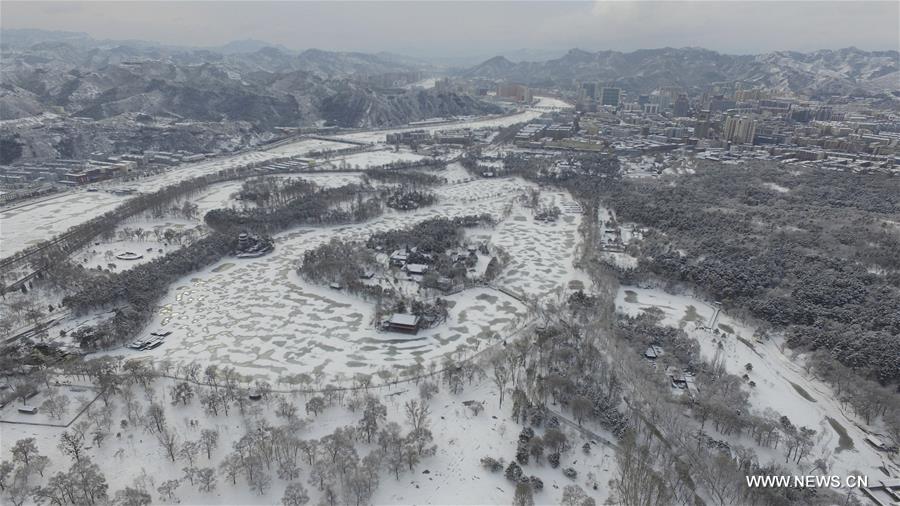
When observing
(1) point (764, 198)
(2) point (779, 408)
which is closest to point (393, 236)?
(2) point (779, 408)

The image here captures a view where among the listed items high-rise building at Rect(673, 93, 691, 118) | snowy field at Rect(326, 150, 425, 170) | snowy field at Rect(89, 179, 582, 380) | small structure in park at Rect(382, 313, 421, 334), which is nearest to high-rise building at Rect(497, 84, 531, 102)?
high-rise building at Rect(673, 93, 691, 118)

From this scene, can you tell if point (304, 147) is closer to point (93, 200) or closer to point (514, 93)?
Result: point (93, 200)

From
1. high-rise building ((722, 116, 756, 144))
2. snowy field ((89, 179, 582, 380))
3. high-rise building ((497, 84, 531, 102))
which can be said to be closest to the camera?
snowy field ((89, 179, 582, 380))

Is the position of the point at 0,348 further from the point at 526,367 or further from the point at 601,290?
the point at 601,290

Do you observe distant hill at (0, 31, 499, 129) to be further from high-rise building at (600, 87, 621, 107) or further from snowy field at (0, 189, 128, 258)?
snowy field at (0, 189, 128, 258)

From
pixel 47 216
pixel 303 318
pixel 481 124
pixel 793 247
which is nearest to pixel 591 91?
pixel 481 124

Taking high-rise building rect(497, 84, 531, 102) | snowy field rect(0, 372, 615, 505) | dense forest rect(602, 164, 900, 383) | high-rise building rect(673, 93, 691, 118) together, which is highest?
high-rise building rect(497, 84, 531, 102)
